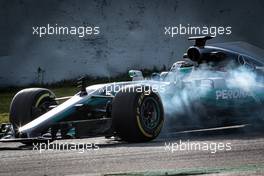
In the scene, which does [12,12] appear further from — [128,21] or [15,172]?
[15,172]

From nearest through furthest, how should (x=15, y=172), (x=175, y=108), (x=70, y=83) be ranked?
(x=15, y=172)
(x=175, y=108)
(x=70, y=83)

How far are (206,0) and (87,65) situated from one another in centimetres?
313

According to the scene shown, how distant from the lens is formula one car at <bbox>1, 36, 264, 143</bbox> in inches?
348

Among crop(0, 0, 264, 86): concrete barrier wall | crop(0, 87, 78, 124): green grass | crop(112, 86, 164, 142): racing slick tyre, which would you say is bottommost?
crop(112, 86, 164, 142): racing slick tyre

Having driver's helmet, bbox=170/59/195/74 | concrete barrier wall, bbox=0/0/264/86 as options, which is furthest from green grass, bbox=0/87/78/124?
driver's helmet, bbox=170/59/195/74

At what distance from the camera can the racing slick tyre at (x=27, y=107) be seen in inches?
→ 394

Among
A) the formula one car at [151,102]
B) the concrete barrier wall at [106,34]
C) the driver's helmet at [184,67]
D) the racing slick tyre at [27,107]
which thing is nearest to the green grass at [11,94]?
the concrete barrier wall at [106,34]

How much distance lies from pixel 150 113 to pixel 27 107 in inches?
73.5

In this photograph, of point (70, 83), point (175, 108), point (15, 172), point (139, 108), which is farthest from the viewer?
point (70, 83)

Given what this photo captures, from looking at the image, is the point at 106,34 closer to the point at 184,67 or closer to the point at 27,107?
the point at 184,67

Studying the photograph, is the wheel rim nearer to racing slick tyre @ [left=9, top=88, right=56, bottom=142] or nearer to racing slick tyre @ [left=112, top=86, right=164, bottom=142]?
racing slick tyre @ [left=112, top=86, right=164, bottom=142]

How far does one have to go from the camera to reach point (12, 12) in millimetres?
17062

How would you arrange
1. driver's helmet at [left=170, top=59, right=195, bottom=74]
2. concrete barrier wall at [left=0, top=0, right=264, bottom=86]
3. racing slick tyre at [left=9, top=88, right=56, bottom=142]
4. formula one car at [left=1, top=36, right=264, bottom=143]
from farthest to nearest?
concrete barrier wall at [left=0, top=0, right=264, bottom=86], driver's helmet at [left=170, top=59, right=195, bottom=74], racing slick tyre at [left=9, top=88, right=56, bottom=142], formula one car at [left=1, top=36, right=264, bottom=143]

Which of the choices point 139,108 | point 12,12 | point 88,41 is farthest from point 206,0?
point 139,108
